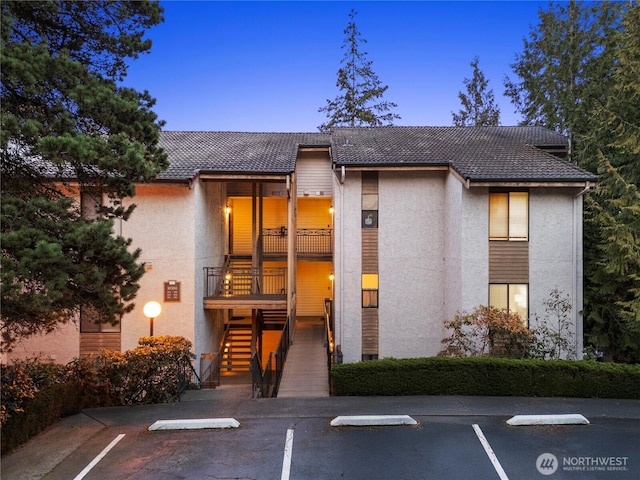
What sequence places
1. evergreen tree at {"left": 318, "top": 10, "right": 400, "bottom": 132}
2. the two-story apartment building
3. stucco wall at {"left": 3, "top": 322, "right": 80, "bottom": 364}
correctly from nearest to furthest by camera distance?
stucco wall at {"left": 3, "top": 322, "right": 80, "bottom": 364} < the two-story apartment building < evergreen tree at {"left": 318, "top": 10, "right": 400, "bottom": 132}

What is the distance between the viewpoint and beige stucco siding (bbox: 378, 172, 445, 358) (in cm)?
1414

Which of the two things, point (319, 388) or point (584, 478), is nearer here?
point (584, 478)

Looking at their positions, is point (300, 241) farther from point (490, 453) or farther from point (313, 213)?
point (490, 453)

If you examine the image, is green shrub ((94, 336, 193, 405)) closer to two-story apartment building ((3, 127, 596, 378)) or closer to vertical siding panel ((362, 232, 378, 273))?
two-story apartment building ((3, 127, 596, 378))

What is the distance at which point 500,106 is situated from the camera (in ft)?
105

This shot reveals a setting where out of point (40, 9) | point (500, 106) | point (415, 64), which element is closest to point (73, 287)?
point (40, 9)

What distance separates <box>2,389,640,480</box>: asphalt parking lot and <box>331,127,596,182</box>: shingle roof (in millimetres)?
6828

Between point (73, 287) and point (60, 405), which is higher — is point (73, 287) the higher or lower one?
the higher one

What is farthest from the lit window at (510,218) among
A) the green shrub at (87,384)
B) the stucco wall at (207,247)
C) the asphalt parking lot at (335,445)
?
the green shrub at (87,384)

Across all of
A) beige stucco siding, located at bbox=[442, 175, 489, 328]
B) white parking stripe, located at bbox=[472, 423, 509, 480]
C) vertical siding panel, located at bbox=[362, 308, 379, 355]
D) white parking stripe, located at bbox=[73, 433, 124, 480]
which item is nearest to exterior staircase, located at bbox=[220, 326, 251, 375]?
vertical siding panel, located at bbox=[362, 308, 379, 355]

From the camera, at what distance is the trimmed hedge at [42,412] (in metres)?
6.49

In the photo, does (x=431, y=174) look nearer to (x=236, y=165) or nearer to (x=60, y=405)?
(x=236, y=165)

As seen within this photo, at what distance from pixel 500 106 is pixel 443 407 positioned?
97.4ft

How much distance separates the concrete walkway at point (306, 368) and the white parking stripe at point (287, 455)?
3.35 meters
